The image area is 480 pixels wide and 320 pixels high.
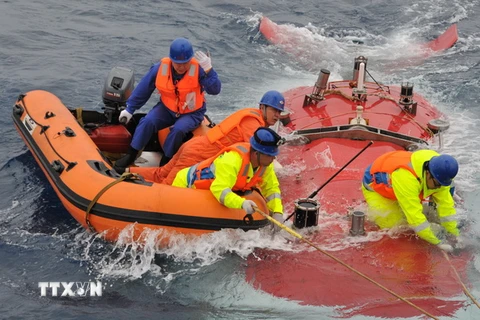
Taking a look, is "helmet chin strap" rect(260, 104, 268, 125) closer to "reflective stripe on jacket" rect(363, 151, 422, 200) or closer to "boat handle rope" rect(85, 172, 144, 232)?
"reflective stripe on jacket" rect(363, 151, 422, 200)

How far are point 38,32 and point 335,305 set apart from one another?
8774 millimetres

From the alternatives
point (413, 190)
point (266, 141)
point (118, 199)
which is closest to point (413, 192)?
point (413, 190)

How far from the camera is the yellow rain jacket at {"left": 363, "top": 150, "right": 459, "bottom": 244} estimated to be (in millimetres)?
5703

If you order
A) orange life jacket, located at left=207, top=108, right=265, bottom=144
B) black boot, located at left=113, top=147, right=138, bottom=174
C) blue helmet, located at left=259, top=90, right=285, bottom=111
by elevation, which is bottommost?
black boot, located at left=113, top=147, right=138, bottom=174

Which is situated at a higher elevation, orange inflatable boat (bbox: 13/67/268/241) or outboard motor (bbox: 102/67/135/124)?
outboard motor (bbox: 102/67/135/124)

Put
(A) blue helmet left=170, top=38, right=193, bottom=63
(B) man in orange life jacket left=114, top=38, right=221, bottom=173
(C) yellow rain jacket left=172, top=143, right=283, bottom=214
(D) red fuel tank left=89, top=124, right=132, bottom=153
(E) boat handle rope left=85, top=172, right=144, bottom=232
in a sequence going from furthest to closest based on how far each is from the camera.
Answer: (D) red fuel tank left=89, top=124, right=132, bottom=153
(B) man in orange life jacket left=114, top=38, right=221, bottom=173
(A) blue helmet left=170, top=38, right=193, bottom=63
(E) boat handle rope left=85, top=172, right=144, bottom=232
(C) yellow rain jacket left=172, top=143, right=283, bottom=214

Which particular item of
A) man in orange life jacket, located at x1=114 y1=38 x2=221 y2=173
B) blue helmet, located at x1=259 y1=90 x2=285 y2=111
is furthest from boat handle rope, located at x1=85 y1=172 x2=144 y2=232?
blue helmet, located at x1=259 y1=90 x2=285 y2=111

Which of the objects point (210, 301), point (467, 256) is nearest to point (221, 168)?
point (210, 301)

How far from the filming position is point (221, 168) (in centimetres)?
554

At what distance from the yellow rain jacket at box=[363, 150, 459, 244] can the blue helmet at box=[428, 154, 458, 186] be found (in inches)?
6.3

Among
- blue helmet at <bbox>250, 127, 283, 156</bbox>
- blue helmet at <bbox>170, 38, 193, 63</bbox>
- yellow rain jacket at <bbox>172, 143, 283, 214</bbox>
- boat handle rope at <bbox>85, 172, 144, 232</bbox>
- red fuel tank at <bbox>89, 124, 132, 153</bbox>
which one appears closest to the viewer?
blue helmet at <bbox>250, 127, 283, 156</bbox>

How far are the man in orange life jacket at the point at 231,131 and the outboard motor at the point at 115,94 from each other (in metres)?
1.49

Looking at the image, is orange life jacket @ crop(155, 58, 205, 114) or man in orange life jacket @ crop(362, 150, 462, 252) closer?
man in orange life jacket @ crop(362, 150, 462, 252)

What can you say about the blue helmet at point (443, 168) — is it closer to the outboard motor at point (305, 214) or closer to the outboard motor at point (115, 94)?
the outboard motor at point (305, 214)
